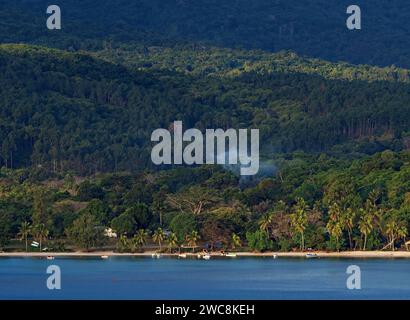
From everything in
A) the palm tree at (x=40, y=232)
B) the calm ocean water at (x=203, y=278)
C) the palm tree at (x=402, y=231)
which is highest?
the palm tree at (x=402, y=231)

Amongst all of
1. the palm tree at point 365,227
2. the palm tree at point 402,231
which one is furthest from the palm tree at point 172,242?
the palm tree at point 402,231

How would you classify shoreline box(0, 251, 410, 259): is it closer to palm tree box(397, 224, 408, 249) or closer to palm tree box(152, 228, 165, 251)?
palm tree box(397, 224, 408, 249)

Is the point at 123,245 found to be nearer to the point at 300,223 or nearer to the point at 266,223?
the point at 266,223

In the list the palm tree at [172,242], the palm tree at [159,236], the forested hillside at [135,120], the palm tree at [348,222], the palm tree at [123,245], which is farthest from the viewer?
the forested hillside at [135,120]

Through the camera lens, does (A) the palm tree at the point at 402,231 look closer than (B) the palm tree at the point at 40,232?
Yes

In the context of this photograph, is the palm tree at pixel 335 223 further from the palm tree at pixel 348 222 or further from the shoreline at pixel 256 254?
the shoreline at pixel 256 254

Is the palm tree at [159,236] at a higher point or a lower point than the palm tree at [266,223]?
lower

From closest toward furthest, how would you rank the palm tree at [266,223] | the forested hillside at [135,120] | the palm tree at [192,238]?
the palm tree at [192,238]
the palm tree at [266,223]
the forested hillside at [135,120]

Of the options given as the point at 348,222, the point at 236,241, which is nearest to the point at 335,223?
the point at 348,222
